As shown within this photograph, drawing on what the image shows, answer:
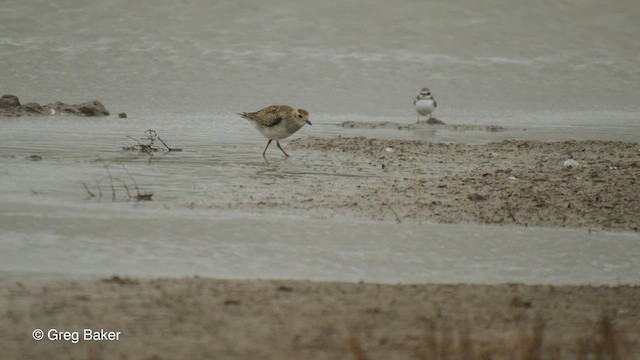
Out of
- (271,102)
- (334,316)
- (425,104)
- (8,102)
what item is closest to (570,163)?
(425,104)

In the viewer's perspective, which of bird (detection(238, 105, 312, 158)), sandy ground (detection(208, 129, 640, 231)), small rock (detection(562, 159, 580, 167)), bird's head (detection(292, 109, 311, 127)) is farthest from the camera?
bird's head (detection(292, 109, 311, 127))

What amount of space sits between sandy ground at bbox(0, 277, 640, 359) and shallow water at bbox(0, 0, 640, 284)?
54 cm

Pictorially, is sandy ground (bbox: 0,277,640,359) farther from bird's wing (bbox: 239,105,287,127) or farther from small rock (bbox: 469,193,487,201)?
bird's wing (bbox: 239,105,287,127)

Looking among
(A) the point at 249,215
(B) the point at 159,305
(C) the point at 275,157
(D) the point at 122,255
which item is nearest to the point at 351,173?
(C) the point at 275,157

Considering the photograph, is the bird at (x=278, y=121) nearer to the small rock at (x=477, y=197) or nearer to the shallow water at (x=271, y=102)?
the shallow water at (x=271, y=102)

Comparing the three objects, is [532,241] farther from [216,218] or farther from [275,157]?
[275,157]

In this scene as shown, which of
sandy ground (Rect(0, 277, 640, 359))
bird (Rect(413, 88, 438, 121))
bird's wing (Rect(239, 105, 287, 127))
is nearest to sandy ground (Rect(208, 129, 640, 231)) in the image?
bird's wing (Rect(239, 105, 287, 127))

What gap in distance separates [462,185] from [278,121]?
351cm

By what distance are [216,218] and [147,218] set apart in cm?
53

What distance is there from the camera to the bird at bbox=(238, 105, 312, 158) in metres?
13.1

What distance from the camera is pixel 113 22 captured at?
75.7 ft

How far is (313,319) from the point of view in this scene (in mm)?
5484

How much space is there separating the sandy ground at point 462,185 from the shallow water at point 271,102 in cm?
36

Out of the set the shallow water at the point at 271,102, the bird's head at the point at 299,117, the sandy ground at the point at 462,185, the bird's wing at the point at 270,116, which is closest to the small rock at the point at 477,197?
the sandy ground at the point at 462,185
